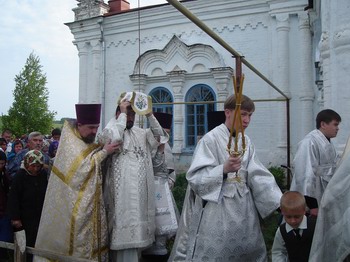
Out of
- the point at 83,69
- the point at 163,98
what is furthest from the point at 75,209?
the point at 83,69

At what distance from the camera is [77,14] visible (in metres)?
13.9

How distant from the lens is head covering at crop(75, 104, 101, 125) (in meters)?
3.50

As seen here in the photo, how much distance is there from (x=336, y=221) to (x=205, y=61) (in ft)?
34.0

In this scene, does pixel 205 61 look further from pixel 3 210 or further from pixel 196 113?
pixel 3 210

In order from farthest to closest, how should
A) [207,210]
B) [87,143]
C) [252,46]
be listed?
[252,46] < [87,143] < [207,210]

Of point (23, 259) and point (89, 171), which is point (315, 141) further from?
point (23, 259)

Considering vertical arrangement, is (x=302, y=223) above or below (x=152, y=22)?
below

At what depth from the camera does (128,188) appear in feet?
11.0

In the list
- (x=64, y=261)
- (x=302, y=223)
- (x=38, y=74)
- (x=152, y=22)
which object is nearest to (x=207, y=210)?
(x=302, y=223)

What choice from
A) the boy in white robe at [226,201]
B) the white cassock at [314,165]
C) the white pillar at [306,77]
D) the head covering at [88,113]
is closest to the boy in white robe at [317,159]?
the white cassock at [314,165]

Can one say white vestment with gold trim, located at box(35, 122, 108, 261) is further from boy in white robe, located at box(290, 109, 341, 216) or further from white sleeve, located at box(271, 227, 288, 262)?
boy in white robe, located at box(290, 109, 341, 216)

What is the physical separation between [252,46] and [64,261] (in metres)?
9.27

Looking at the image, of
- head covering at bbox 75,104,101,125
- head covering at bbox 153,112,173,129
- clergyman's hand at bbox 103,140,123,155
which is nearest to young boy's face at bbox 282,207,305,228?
clergyman's hand at bbox 103,140,123,155

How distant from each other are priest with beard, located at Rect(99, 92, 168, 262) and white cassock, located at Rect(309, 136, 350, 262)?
1809mm
